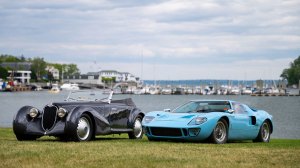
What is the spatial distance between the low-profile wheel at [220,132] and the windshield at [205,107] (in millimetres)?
672

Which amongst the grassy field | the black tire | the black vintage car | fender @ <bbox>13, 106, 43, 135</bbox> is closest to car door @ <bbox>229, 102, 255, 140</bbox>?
the grassy field

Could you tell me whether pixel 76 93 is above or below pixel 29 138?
above

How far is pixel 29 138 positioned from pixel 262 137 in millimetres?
6962

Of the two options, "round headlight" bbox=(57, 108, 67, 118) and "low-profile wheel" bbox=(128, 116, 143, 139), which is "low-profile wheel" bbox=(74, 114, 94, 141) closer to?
"round headlight" bbox=(57, 108, 67, 118)

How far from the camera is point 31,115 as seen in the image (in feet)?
56.8

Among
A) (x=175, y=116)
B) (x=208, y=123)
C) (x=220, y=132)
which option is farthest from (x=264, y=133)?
(x=175, y=116)

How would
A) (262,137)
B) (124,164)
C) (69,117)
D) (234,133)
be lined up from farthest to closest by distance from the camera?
(262,137)
(234,133)
(69,117)
(124,164)

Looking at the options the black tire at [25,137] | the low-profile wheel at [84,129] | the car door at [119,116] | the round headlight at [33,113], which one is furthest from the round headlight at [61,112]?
the car door at [119,116]

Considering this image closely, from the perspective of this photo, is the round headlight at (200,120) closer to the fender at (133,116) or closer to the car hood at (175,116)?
the car hood at (175,116)

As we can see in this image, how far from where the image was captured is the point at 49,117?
1712cm

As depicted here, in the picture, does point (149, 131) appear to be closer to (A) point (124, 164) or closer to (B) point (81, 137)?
(B) point (81, 137)

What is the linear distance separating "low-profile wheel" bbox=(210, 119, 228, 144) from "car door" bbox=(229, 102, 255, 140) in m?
0.27

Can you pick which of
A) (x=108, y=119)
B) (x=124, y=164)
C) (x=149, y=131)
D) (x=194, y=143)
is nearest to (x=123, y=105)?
(x=108, y=119)

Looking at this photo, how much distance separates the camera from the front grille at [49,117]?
1705cm
